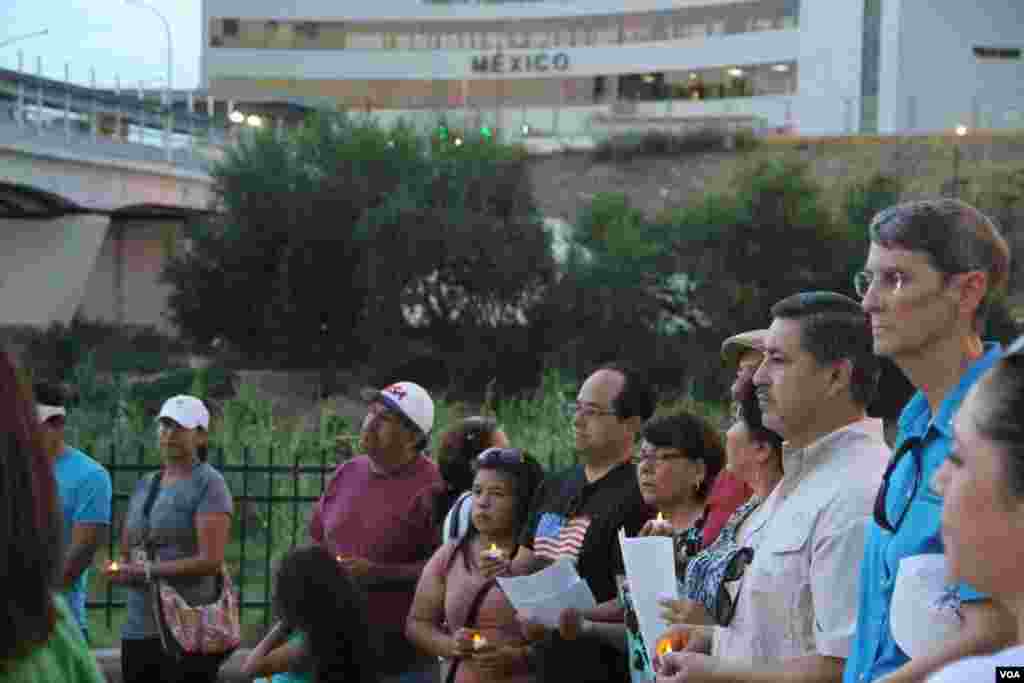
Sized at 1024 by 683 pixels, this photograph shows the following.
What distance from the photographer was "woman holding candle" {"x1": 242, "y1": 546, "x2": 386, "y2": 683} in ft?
19.0

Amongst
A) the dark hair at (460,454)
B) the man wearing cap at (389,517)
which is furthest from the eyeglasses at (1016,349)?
the dark hair at (460,454)

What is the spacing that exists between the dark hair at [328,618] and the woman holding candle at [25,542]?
→ 3.43 metres

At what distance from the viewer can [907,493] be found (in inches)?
134

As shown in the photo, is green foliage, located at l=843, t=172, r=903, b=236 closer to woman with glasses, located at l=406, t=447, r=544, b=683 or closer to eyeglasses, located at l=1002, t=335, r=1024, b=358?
woman with glasses, located at l=406, t=447, r=544, b=683

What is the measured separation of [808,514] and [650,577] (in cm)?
67

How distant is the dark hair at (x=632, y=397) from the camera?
18.9 ft

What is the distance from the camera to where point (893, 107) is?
67438 millimetres

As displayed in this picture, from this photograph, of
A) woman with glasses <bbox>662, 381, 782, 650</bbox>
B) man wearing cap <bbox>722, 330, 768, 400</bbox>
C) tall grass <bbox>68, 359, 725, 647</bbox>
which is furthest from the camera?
tall grass <bbox>68, 359, 725, 647</bbox>

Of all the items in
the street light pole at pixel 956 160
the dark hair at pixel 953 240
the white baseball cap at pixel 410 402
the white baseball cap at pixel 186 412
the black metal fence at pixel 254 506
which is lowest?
the black metal fence at pixel 254 506

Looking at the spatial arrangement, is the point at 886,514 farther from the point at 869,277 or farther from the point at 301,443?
the point at 301,443

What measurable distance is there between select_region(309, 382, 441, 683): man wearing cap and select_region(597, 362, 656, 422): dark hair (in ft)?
3.70

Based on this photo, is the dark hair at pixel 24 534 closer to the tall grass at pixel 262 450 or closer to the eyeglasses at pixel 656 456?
the eyeglasses at pixel 656 456

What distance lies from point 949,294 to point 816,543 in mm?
671

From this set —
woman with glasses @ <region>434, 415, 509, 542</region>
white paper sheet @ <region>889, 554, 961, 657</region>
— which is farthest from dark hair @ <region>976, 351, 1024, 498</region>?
woman with glasses @ <region>434, 415, 509, 542</region>
